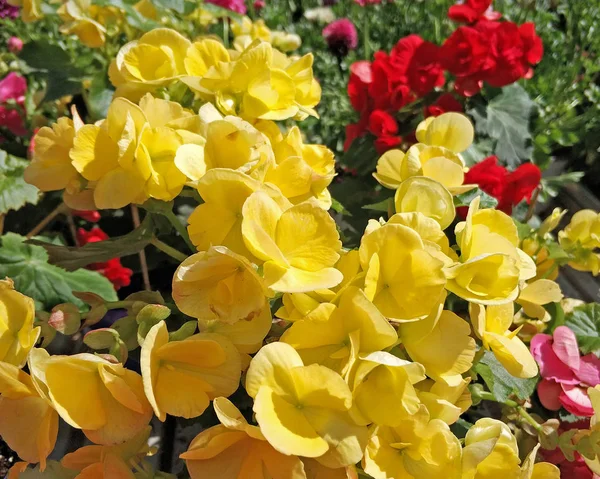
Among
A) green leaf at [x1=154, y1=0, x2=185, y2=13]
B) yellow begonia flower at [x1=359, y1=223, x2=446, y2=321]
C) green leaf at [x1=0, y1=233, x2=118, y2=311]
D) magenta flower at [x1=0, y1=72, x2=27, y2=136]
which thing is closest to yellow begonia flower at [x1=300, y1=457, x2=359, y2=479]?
yellow begonia flower at [x1=359, y1=223, x2=446, y2=321]

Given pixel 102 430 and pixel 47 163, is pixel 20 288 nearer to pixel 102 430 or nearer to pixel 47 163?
pixel 47 163

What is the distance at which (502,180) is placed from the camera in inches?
28.7

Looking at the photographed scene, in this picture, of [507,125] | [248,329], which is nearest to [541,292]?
[248,329]

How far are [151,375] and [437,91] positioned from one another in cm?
84

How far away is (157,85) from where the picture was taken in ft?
1.76

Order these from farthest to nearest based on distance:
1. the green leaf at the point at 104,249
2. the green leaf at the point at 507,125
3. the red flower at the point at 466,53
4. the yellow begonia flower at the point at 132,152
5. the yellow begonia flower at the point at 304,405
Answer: the green leaf at the point at 507,125
the red flower at the point at 466,53
the green leaf at the point at 104,249
the yellow begonia flower at the point at 132,152
the yellow begonia flower at the point at 304,405

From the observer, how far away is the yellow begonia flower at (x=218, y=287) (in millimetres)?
359

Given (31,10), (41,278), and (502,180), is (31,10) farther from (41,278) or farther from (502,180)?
(502,180)

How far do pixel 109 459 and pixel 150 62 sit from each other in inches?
14.5

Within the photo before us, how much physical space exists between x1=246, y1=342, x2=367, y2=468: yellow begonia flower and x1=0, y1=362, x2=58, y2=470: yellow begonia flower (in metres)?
0.15

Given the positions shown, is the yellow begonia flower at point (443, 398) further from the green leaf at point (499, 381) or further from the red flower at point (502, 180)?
the red flower at point (502, 180)

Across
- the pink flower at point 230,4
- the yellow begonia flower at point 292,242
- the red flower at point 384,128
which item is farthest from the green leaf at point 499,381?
the pink flower at point 230,4

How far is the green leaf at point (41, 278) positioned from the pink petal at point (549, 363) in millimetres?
593

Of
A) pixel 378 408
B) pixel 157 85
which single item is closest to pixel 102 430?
pixel 378 408
